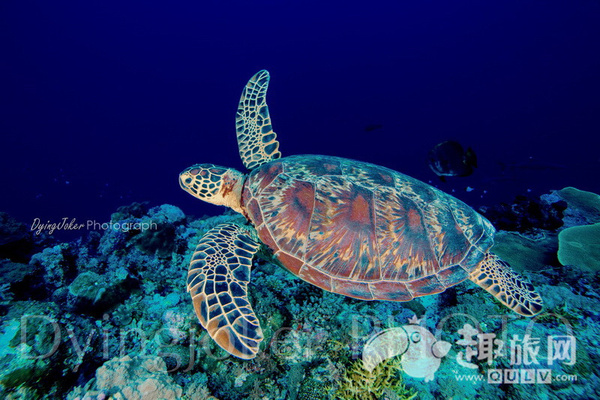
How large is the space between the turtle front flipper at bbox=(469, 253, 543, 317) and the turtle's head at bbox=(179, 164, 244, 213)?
2.99 metres

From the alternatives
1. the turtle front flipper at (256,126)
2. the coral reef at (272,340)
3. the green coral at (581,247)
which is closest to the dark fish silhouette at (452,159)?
the green coral at (581,247)

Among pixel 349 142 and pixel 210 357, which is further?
pixel 349 142

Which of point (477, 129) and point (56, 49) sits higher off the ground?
point (56, 49)

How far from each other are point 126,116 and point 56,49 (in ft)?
66.2

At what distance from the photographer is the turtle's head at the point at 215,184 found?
3.25 metres

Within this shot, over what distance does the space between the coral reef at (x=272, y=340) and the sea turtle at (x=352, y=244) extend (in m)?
0.37

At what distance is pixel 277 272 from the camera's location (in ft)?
11.0

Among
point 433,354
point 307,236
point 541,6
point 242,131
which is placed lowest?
point 433,354

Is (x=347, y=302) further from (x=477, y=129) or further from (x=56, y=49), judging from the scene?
(x=56, y=49)

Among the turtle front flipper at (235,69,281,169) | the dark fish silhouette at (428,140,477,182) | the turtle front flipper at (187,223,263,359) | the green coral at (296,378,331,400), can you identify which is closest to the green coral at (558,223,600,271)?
the dark fish silhouette at (428,140,477,182)

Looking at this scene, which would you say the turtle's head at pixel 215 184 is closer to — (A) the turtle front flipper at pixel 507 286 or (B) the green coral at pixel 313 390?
(B) the green coral at pixel 313 390

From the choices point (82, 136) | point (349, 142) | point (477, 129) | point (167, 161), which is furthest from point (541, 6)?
point (82, 136)

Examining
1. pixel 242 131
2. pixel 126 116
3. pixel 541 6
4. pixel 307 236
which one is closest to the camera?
pixel 307 236

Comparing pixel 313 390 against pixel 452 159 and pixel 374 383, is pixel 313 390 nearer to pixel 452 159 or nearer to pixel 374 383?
pixel 374 383
